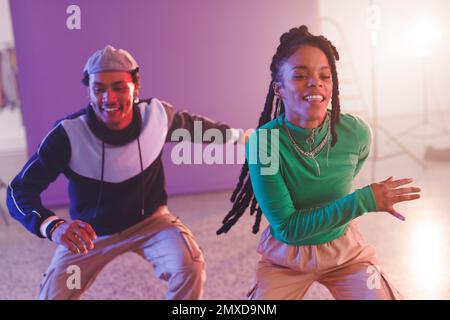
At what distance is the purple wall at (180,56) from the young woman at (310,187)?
3.93 ft

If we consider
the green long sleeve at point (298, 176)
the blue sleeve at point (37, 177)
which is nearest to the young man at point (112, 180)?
the blue sleeve at point (37, 177)

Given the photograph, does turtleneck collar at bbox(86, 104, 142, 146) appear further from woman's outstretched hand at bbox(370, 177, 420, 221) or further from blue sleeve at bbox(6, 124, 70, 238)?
woman's outstretched hand at bbox(370, 177, 420, 221)

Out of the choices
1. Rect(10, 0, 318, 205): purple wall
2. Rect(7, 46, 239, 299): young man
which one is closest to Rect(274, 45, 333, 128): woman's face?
Rect(7, 46, 239, 299): young man

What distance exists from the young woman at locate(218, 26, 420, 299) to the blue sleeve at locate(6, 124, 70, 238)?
54cm

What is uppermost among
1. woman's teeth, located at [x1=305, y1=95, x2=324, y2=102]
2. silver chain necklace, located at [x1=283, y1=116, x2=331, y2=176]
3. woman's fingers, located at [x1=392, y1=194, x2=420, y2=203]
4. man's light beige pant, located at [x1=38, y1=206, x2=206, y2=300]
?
woman's teeth, located at [x1=305, y1=95, x2=324, y2=102]

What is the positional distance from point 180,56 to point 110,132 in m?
1.42

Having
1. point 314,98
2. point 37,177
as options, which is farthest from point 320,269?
point 37,177

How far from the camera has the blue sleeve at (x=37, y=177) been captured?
53.6 inches

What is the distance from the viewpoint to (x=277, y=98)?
124 centimetres

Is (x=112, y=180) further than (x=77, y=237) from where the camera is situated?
Yes

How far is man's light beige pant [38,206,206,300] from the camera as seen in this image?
58.1 inches

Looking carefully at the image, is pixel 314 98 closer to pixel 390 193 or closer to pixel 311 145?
pixel 311 145

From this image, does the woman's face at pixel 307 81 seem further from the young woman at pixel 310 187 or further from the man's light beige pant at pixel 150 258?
the man's light beige pant at pixel 150 258
